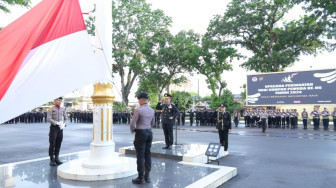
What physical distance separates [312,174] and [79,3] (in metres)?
6.30

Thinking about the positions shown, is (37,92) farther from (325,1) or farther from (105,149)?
(325,1)

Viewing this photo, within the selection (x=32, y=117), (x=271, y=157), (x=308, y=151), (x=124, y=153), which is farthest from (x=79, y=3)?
(x=32, y=117)

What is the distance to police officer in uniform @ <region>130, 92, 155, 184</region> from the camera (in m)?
5.20

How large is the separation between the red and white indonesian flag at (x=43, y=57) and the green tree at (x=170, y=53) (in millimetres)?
24779

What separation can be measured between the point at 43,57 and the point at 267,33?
29.0m

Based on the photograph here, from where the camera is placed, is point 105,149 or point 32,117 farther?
point 32,117

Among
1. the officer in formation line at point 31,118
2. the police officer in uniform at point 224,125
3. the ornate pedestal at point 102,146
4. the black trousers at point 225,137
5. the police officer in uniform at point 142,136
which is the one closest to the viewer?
the police officer in uniform at point 142,136

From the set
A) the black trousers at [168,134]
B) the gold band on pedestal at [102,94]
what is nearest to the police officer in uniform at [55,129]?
the gold band on pedestal at [102,94]

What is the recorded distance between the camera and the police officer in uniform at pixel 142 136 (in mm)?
5203

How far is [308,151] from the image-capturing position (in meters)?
9.80

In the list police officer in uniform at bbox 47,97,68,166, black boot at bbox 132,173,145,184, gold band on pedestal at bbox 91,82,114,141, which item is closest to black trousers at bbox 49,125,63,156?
police officer in uniform at bbox 47,97,68,166

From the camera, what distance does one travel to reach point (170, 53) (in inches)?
1135

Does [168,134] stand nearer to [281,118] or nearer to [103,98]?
[103,98]

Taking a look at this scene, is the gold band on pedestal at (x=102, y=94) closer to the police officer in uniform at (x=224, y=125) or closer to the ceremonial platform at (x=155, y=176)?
the ceremonial platform at (x=155, y=176)
